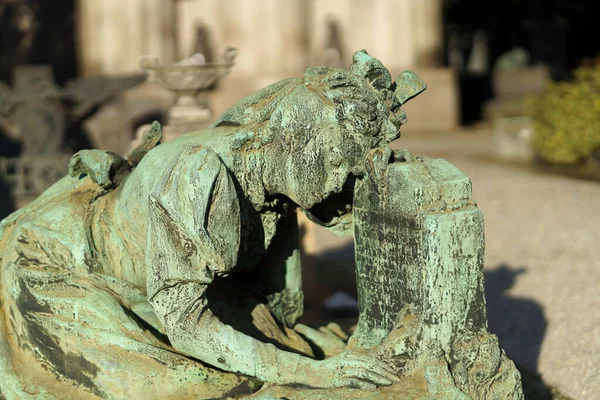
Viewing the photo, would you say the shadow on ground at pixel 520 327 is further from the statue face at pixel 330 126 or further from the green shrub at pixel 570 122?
the green shrub at pixel 570 122

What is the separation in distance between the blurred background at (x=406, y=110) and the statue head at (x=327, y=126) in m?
2.14

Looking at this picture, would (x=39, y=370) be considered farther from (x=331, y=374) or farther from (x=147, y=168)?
(x=331, y=374)

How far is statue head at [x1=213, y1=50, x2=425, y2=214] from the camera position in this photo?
115 inches

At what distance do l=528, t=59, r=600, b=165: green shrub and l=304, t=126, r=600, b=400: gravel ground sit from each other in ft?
1.73

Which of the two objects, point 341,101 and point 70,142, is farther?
point 70,142

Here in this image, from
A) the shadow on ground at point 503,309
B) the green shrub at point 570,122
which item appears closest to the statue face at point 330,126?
the shadow on ground at point 503,309

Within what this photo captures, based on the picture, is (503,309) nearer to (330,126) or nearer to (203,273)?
(330,126)

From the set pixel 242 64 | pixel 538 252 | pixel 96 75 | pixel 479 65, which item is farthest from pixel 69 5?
pixel 538 252

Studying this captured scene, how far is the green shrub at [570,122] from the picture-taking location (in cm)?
1144

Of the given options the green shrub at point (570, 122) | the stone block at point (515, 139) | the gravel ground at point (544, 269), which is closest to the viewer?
the gravel ground at point (544, 269)

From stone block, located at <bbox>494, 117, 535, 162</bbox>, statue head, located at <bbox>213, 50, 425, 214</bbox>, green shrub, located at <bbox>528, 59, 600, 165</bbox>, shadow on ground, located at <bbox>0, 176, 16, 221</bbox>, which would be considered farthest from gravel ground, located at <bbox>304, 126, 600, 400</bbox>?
shadow on ground, located at <bbox>0, 176, 16, 221</bbox>

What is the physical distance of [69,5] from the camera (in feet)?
66.6

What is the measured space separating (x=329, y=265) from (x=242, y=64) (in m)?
8.17

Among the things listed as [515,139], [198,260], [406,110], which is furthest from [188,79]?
[406,110]
